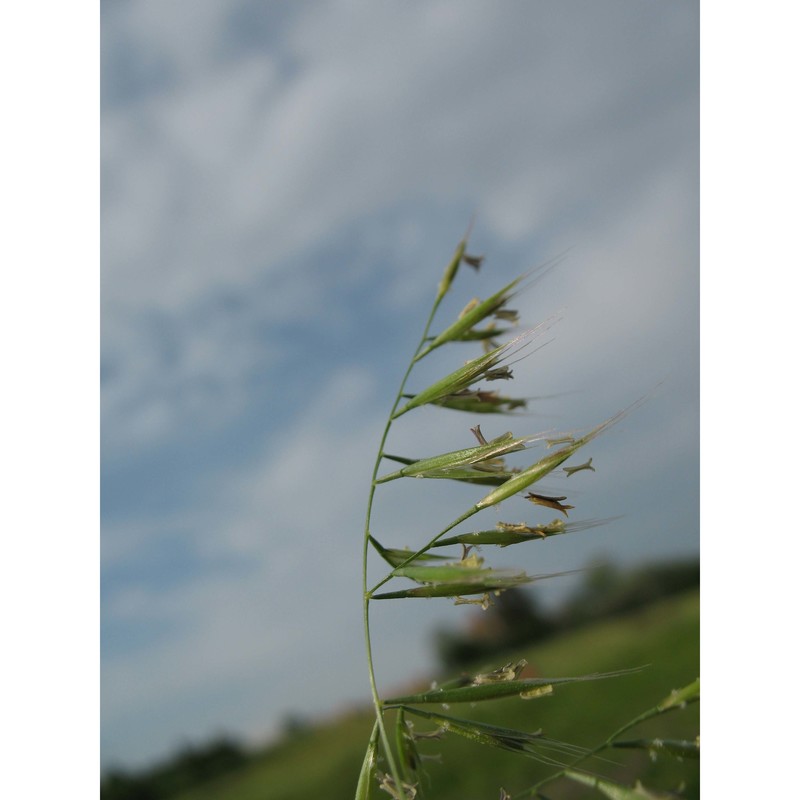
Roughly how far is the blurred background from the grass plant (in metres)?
0.63

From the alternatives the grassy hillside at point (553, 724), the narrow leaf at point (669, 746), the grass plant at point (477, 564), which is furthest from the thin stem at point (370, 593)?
the grassy hillside at point (553, 724)

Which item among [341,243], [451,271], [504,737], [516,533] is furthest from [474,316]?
[341,243]

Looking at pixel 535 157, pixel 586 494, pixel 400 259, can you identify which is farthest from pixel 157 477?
pixel 586 494

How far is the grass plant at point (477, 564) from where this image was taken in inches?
15.7

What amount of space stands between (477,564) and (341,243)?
1781 millimetres

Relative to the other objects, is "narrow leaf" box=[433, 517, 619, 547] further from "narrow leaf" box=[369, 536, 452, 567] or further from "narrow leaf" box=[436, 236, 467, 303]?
"narrow leaf" box=[436, 236, 467, 303]

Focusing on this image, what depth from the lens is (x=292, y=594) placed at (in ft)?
6.36

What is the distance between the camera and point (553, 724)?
Result: 2.00 m

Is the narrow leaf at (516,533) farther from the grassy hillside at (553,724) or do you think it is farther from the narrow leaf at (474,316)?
the grassy hillside at (553,724)

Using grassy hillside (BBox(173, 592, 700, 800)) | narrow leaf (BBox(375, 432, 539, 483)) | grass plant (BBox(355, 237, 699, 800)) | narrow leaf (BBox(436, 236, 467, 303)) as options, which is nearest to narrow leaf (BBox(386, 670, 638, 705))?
grass plant (BBox(355, 237, 699, 800))

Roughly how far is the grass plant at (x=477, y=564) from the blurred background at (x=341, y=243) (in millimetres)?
→ 630

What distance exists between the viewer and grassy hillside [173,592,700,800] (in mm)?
1705
